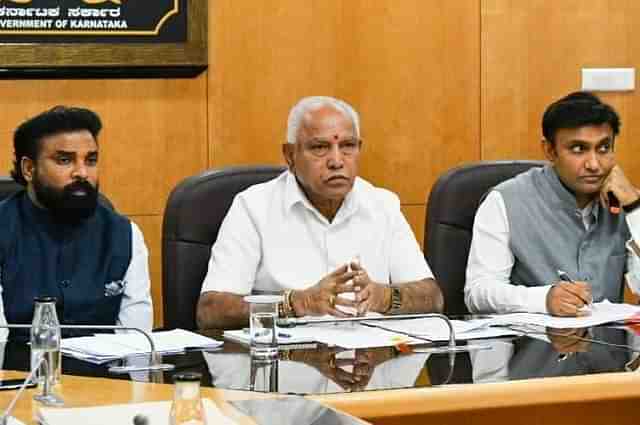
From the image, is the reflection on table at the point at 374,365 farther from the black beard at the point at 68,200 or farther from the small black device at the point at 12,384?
the black beard at the point at 68,200

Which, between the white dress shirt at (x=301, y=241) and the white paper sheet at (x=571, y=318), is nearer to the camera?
the white paper sheet at (x=571, y=318)

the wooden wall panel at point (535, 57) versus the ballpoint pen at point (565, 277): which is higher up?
the wooden wall panel at point (535, 57)

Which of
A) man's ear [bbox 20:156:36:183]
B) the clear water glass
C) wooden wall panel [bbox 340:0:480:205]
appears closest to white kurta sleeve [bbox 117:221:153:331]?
man's ear [bbox 20:156:36:183]

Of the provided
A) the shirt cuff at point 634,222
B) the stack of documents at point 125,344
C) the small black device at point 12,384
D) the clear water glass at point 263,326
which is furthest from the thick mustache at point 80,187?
the shirt cuff at point 634,222

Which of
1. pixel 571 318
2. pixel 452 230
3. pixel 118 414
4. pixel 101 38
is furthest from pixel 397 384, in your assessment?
pixel 101 38

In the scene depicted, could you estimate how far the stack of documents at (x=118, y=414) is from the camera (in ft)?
6.77

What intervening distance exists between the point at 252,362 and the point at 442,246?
52.6 inches

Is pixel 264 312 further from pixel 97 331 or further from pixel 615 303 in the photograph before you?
pixel 615 303

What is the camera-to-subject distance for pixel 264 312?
2.82 m

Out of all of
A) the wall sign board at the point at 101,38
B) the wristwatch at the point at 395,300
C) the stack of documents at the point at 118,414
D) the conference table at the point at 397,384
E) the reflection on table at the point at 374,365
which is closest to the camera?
the stack of documents at the point at 118,414

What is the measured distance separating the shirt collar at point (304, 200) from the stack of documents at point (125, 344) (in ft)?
2.46

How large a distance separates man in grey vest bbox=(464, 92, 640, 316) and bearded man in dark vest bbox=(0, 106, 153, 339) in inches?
39.9

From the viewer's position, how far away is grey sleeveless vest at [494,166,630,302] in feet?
12.5

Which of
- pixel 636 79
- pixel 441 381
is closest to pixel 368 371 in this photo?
pixel 441 381
